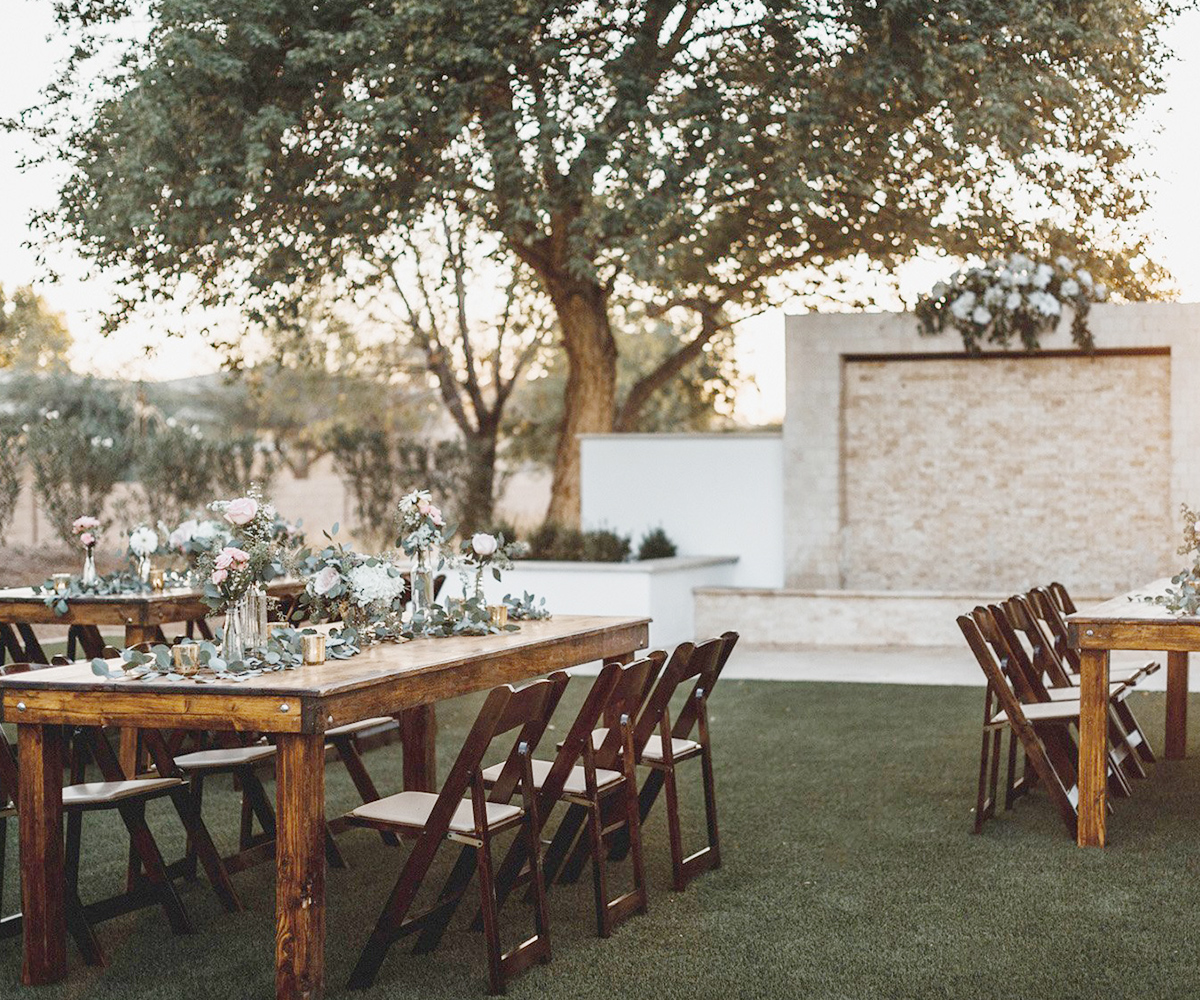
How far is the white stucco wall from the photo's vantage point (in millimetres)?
13258

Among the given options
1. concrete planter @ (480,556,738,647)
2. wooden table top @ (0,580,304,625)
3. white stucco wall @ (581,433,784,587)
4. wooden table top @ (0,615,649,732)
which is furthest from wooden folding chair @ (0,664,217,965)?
white stucco wall @ (581,433,784,587)

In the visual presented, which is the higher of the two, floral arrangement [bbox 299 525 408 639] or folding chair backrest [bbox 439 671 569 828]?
floral arrangement [bbox 299 525 408 639]

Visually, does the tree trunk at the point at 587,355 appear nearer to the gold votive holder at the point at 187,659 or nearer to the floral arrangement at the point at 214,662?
the floral arrangement at the point at 214,662

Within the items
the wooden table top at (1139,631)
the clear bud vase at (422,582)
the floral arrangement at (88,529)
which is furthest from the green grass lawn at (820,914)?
the floral arrangement at (88,529)

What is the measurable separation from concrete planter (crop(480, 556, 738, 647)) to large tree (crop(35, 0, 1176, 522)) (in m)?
2.34

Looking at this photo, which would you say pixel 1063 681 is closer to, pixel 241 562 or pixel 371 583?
pixel 371 583

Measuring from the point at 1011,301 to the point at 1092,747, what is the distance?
7.43 m

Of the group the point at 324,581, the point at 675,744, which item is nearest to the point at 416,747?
the point at 675,744

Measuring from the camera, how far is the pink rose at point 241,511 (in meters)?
4.62

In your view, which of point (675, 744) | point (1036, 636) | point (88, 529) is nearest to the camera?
Result: point (675, 744)

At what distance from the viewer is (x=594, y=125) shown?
41.1 ft

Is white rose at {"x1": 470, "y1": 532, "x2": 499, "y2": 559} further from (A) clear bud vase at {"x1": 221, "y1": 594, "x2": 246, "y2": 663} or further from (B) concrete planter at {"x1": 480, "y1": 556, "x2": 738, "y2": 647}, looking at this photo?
(B) concrete planter at {"x1": 480, "y1": 556, "x2": 738, "y2": 647}

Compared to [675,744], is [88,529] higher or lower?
higher

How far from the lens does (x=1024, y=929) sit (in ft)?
15.1
